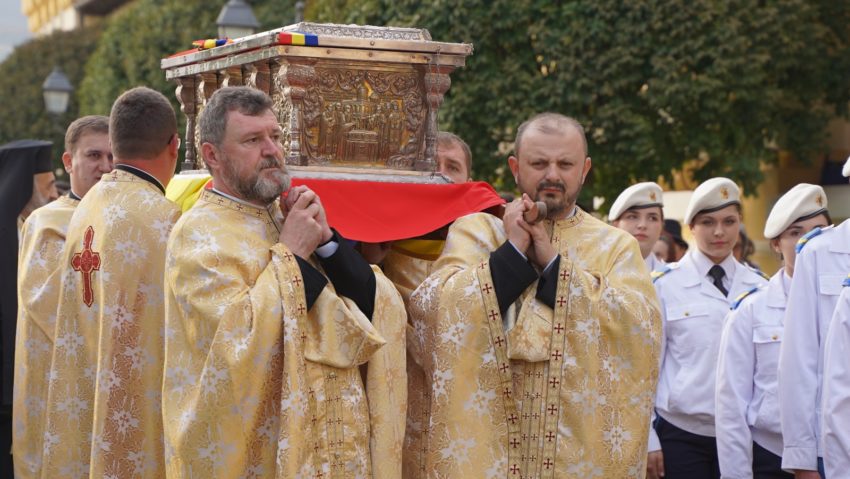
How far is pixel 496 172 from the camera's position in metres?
18.8

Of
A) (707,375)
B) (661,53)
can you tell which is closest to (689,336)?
(707,375)

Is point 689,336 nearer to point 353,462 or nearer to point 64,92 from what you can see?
point 353,462

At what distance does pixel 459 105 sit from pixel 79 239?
13013 mm

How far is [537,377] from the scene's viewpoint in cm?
506

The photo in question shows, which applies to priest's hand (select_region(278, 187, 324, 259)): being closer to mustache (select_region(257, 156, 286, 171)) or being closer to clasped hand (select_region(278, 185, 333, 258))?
clasped hand (select_region(278, 185, 333, 258))

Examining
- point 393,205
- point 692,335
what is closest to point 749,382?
point 692,335

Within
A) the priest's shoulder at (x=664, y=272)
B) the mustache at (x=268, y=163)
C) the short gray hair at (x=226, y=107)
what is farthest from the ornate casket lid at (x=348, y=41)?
the priest's shoulder at (x=664, y=272)

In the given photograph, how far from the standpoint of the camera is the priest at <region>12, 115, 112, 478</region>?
20.5 ft

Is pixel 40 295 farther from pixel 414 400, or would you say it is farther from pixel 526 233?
pixel 526 233

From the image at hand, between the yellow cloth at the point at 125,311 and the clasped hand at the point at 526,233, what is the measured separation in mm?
1443

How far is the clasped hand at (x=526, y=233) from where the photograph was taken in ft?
16.4

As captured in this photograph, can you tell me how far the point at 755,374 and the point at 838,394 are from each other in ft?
4.09

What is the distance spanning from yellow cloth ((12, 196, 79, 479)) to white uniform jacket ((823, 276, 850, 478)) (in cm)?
337

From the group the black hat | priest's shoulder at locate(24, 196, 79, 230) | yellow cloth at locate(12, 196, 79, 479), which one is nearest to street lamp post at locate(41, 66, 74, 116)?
the black hat
